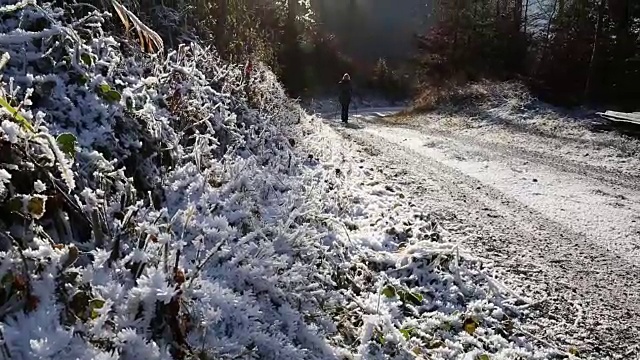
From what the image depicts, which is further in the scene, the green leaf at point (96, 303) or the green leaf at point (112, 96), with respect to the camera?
the green leaf at point (112, 96)

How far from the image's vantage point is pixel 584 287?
16.4ft

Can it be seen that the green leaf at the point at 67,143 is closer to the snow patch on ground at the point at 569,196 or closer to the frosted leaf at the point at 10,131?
the frosted leaf at the point at 10,131

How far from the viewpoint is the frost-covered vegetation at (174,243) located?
2.01 meters

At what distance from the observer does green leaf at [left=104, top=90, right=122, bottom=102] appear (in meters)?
3.47

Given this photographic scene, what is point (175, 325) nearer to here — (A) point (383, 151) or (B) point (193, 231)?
(B) point (193, 231)

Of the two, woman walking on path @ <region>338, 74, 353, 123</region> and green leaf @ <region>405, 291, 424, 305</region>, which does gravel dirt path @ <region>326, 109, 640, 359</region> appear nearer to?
green leaf @ <region>405, 291, 424, 305</region>

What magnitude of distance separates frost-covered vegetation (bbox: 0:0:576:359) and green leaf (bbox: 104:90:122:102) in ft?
0.05

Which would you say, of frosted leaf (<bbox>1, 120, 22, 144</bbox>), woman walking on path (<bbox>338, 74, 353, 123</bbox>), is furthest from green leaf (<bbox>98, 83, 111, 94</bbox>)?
woman walking on path (<bbox>338, 74, 353, 123</bbox>)

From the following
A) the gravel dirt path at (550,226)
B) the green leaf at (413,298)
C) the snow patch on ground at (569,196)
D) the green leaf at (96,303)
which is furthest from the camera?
the snow patch on ground at (569,196)

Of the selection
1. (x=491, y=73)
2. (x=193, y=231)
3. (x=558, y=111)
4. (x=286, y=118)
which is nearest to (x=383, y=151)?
(x=286, y=118)

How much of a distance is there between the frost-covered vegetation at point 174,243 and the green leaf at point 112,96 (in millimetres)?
15

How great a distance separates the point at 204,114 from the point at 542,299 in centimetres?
367

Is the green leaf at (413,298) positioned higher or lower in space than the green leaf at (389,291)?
lower

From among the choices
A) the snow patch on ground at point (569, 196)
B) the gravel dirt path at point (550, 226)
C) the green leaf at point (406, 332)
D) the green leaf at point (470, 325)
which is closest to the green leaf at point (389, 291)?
the green leaf at point (406, 332)
